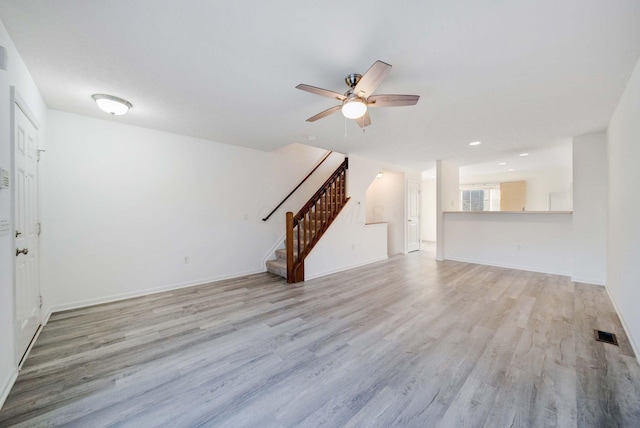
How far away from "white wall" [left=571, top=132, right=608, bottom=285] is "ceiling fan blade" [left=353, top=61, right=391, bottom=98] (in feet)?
13.9

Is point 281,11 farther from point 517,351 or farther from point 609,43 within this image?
point 517,351

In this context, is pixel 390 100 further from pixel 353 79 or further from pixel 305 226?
pixel 305 226

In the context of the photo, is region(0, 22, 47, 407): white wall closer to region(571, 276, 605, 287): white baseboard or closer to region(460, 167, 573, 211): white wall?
region(571, 276, 605, 287): white baseboard

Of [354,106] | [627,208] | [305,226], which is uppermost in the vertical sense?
[354,106]

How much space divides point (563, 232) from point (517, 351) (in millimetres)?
3808

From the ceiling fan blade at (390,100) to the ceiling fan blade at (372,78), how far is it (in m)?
0.10

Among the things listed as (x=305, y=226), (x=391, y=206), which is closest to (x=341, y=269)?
(x=305, y=226)

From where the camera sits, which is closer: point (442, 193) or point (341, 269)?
point (341, 269)

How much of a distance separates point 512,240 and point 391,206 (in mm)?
2834

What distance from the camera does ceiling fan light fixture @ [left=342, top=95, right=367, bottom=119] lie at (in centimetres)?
204

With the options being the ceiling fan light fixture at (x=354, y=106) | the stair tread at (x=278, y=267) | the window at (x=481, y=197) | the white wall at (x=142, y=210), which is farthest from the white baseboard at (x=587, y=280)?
the white wall at (x=142, y=210)

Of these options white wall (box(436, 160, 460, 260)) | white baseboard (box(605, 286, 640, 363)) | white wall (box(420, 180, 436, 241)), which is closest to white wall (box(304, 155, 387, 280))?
white wall (box(436, 160, 460, 260))

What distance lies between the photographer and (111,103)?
2500 mm

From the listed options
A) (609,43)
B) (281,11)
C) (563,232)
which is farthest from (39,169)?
(563,232)
